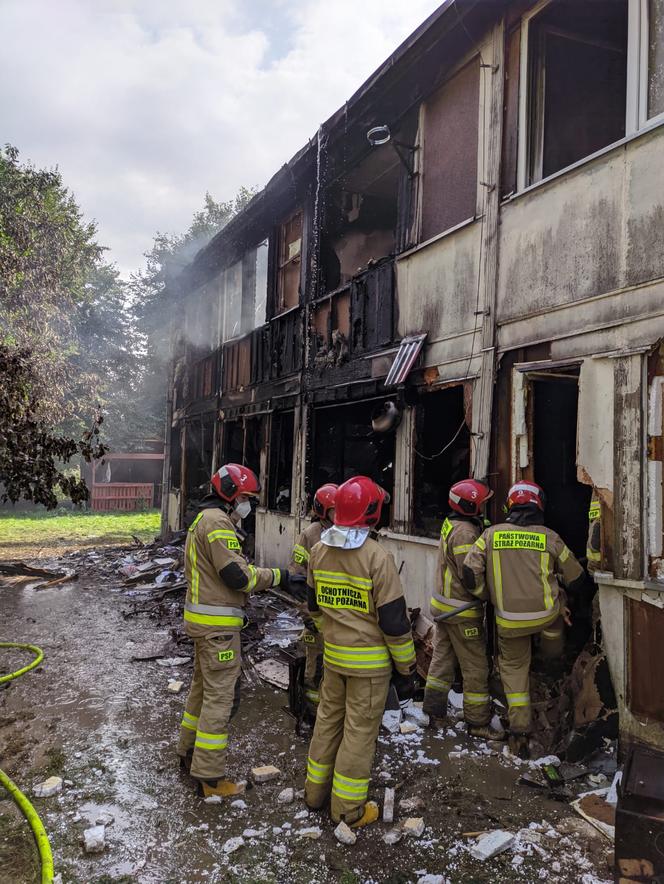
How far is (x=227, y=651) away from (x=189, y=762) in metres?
0.87

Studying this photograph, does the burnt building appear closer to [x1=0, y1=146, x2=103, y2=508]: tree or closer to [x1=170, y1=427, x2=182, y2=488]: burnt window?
[x1=0, y1=146, x2=103, y2=508]: tree

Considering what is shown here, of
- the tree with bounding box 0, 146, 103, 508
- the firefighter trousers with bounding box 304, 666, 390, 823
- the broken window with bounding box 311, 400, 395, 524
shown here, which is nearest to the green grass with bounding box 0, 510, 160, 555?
the tree with bounding box 0, 146, 103, 508

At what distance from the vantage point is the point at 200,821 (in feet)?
11.5

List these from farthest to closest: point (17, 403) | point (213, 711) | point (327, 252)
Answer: point (327, 252)
point (17, 403)
point (213, 711)

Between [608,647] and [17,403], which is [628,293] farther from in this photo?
[17,403]

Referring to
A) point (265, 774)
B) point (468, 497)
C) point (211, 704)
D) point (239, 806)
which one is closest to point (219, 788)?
point (239, 806)

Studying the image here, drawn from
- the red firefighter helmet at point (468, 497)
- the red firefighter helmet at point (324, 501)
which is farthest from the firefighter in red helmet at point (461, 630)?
the red firefighter helmet at point (324, 501)

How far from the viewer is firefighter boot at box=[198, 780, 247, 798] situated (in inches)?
149

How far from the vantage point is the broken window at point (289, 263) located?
1100cm

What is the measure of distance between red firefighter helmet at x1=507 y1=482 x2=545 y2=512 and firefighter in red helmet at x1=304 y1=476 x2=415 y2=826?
1522 millimetres

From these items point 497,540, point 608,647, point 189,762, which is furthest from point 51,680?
point 608,647

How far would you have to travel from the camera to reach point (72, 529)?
774 inches

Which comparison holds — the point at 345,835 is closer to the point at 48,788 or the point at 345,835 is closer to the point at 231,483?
the point at 48,788

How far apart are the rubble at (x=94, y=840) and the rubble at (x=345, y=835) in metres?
1.27
